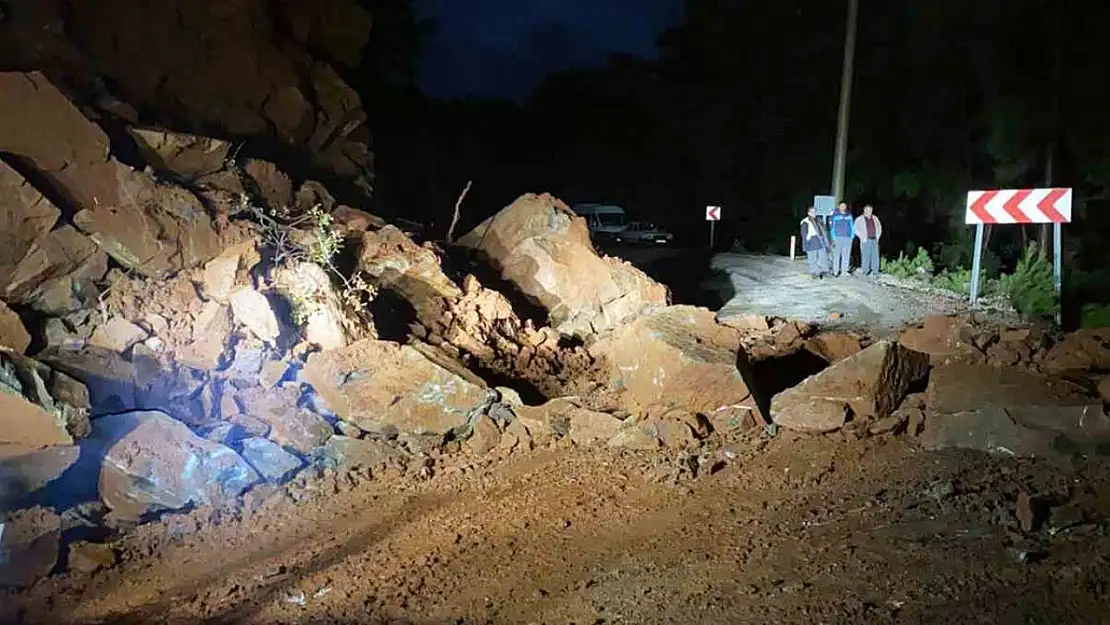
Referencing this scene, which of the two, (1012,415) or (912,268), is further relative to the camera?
(912,268)

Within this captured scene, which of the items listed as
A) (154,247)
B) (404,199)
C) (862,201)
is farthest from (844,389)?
(862,201)

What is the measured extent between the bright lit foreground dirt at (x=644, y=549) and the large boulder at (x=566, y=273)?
4.26 metres

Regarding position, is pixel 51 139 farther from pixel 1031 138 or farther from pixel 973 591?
pixel 1031 138

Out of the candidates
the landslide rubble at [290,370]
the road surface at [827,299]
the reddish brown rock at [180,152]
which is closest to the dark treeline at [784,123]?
the reddish brown rock at [180,152]

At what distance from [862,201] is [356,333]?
28.0 meters

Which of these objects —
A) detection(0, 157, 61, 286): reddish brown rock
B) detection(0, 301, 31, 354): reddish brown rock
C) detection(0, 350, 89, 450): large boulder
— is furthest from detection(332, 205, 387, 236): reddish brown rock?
detection(0, 350, 89, 450): large boulder

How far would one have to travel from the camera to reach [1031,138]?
2638 cm

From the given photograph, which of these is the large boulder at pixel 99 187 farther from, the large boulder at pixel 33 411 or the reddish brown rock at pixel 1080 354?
the reddish brown rock at pixel 1080 354

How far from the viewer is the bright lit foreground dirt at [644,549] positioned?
5.72 m

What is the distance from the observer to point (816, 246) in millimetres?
18609

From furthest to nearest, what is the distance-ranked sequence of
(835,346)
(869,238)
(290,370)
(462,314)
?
(869,238) → (462,314) → (835,346) → (290,370)

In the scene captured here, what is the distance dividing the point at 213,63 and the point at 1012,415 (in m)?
13.6

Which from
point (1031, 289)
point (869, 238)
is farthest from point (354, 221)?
point (869, 238)

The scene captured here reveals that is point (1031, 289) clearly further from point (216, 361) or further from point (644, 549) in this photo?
point (216, 361)
